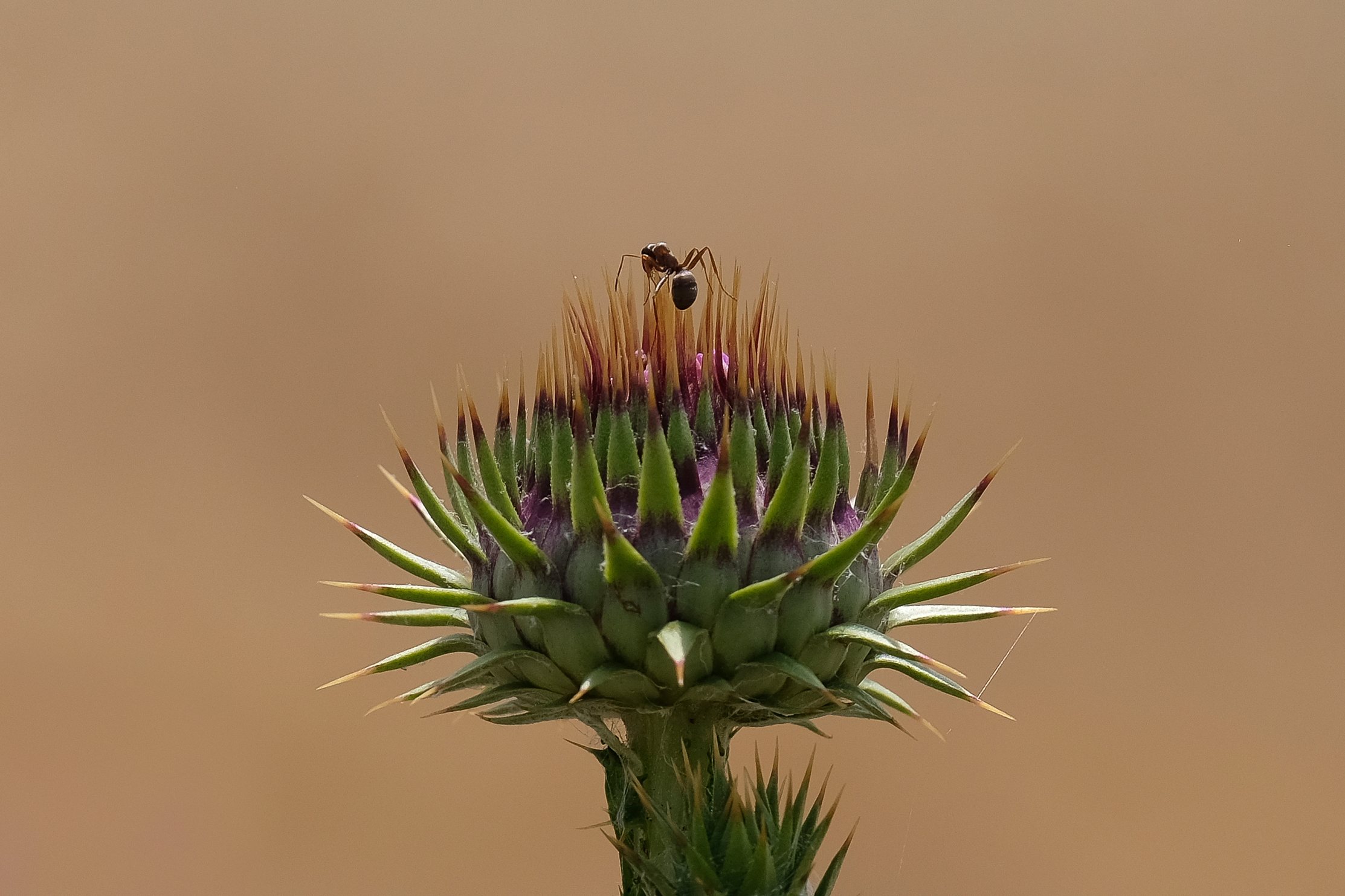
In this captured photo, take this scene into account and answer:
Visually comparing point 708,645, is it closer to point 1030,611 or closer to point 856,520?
point 856,520

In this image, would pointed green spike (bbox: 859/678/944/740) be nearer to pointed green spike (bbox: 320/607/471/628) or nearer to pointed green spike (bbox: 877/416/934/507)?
pointed green spike (bbox: 877/416/934/507)

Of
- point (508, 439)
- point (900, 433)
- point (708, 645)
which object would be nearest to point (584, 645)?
point (708, 645)

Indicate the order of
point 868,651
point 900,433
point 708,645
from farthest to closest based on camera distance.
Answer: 1. point 900,433
2. point 868,651
3. point 708,645

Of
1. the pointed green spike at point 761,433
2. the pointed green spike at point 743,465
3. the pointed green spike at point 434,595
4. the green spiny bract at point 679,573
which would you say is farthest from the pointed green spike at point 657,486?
the pointed green spike at point 434,595

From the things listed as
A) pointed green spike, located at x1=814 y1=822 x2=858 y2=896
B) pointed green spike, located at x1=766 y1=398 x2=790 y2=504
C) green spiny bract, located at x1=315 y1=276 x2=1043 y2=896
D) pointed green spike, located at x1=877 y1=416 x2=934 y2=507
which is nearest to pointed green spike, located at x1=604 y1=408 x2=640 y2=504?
green spiny bract, located at x1=315 y1=276 x2=1043 y2=896

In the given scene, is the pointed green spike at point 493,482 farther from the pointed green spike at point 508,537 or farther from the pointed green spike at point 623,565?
the pointed green spike at point 623,565

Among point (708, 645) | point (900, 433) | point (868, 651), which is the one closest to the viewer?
point (708, 645)

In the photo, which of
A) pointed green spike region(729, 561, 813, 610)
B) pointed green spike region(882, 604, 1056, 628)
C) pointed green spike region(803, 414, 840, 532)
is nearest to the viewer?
pointed green spike region(729, 561, 813, 610)
